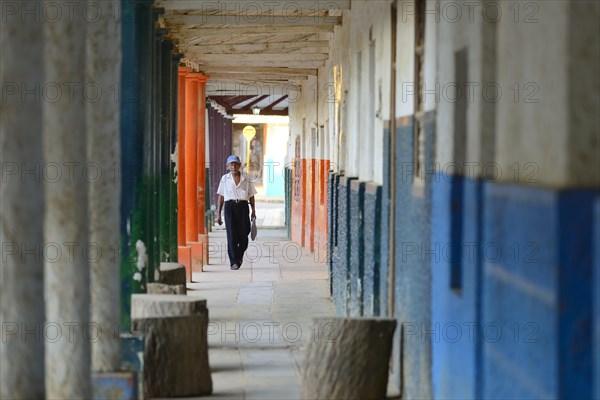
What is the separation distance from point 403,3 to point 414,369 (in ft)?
8.83

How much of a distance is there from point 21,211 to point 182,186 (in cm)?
1466

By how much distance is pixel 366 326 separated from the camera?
8.72m

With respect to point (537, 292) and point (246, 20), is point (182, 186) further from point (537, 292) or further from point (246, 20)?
point (537, 292)

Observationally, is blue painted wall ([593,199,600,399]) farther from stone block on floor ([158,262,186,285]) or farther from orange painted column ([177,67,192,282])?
orange painted column ([177,67,192,282])

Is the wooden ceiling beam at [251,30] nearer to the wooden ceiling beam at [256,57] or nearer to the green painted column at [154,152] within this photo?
the wooden ceiling beam at [256,57]

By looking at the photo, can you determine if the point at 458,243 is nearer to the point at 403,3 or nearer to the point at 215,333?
the point at 403,3

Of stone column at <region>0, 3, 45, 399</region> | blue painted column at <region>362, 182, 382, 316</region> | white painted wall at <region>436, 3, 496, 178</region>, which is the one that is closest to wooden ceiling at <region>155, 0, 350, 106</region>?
blue painted column at <region>362, 182, 382, 316</region>

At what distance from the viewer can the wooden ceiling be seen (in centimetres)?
1510

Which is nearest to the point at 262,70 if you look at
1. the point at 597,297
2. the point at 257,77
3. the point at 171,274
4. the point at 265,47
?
the point at 257,77

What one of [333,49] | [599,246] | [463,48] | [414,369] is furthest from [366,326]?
[333,49]

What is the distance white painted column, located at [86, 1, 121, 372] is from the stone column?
9.61 feet

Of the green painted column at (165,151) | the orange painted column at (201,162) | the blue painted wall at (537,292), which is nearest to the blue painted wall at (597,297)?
the blue painted wall at (537,292)

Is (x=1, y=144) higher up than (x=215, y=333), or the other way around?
(x=1, y=144)

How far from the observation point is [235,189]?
19750 mm
